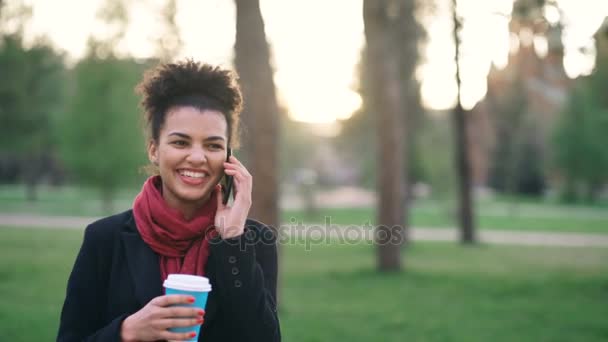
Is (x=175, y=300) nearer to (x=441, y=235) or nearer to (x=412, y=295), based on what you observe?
(x=412, y=295)

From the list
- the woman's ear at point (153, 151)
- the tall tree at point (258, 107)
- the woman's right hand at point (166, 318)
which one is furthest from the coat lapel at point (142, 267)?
the tall tree at point (258, 107)

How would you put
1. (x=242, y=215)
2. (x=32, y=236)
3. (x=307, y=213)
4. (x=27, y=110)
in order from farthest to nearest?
(x=307, y=213) → (x=27, y=110) → (x=32, y=236) → (x=242, y=215)

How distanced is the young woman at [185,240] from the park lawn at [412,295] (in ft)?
15.8

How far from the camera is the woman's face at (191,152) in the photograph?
7.68 feet

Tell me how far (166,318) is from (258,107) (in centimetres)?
666

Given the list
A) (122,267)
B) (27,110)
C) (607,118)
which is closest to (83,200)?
(27,110)

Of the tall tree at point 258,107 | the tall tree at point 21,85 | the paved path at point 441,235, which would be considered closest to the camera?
the tall tree at point 258,107

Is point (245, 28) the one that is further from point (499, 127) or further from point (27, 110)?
point (499, 127)

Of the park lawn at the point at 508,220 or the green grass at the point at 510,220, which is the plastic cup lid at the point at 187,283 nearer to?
the park lawn at the point at 508,220

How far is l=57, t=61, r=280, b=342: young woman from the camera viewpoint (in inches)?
87.4

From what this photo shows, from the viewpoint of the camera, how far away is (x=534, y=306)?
9.15 meters

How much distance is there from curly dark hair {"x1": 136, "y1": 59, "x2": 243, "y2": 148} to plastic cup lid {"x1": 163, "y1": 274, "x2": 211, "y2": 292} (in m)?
0.71

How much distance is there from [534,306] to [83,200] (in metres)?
35.8

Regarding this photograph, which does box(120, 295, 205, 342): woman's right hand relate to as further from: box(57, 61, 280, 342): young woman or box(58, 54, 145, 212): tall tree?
box(58, 54, 145, 212): tall tree
